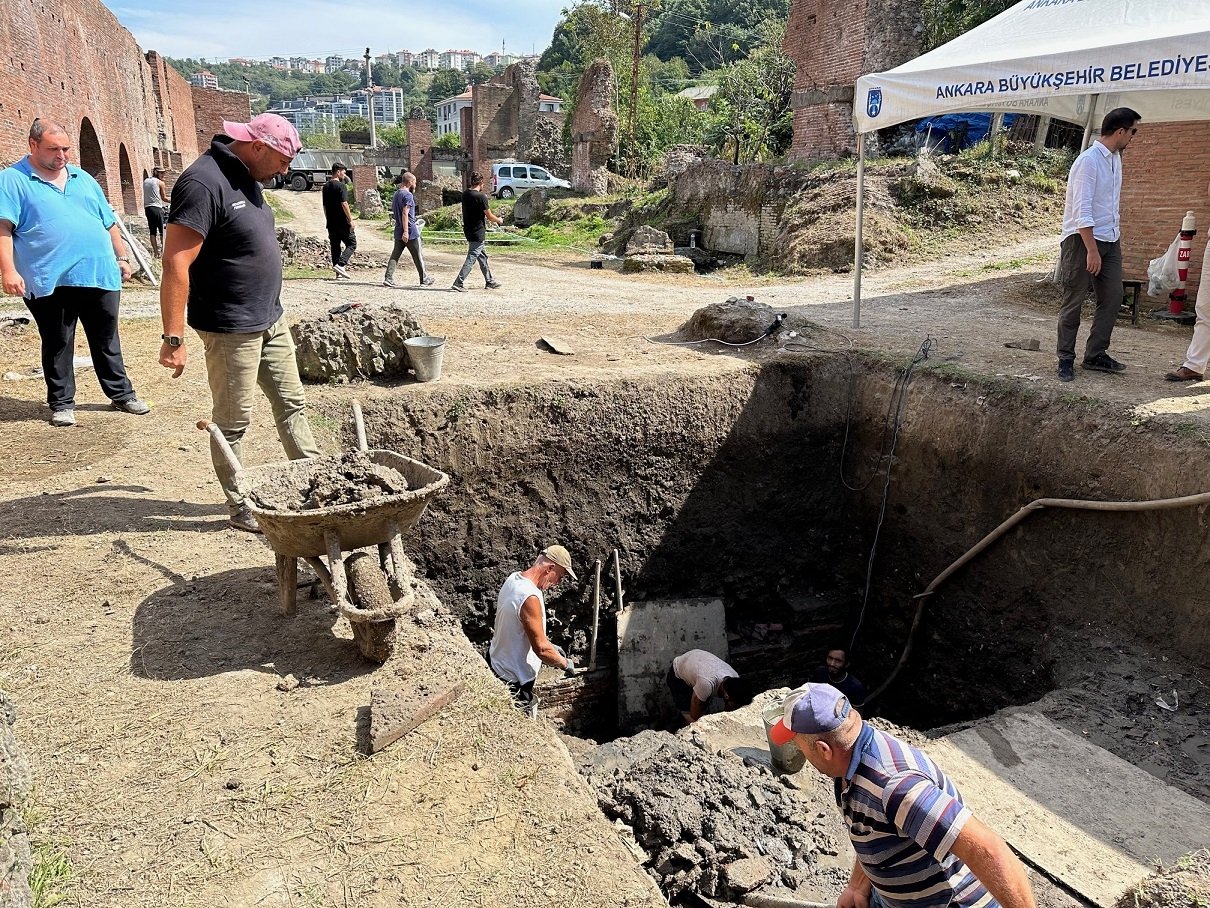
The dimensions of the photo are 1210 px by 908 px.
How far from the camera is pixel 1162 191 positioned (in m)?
8.78

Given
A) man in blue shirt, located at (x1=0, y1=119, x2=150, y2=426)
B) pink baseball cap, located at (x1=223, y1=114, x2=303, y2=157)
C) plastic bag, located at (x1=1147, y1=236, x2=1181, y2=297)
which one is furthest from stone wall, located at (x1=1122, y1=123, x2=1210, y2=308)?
man in blue shirt, located at (x1=0, y1=119, x2=150, y2=426)

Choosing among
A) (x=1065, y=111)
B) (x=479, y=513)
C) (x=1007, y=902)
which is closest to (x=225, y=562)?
(x=479, y=513)

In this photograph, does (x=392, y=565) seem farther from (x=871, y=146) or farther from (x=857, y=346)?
(x=871, y=146)

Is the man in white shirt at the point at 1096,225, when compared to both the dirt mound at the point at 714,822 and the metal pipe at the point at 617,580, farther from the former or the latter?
the dirt mound at the point at 714,822

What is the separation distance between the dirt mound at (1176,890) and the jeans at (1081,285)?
4.38 meters

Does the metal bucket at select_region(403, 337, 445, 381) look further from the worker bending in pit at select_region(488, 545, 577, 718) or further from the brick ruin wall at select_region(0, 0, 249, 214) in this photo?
the brick ruin wall at select_region(0, 0, 249, 214)

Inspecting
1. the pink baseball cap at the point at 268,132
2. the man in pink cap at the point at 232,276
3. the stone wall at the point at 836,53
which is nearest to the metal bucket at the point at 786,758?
the man in pink cap at the point at 232,276

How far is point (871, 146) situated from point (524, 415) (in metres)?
12.7

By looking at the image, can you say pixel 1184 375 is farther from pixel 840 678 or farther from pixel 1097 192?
pixel 840 678

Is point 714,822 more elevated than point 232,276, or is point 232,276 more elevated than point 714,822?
point 232,276

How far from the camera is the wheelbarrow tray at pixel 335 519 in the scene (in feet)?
10.3

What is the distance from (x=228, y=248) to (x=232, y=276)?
0.13 m

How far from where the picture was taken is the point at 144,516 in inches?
174

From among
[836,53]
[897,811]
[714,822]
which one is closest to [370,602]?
[714,822]
